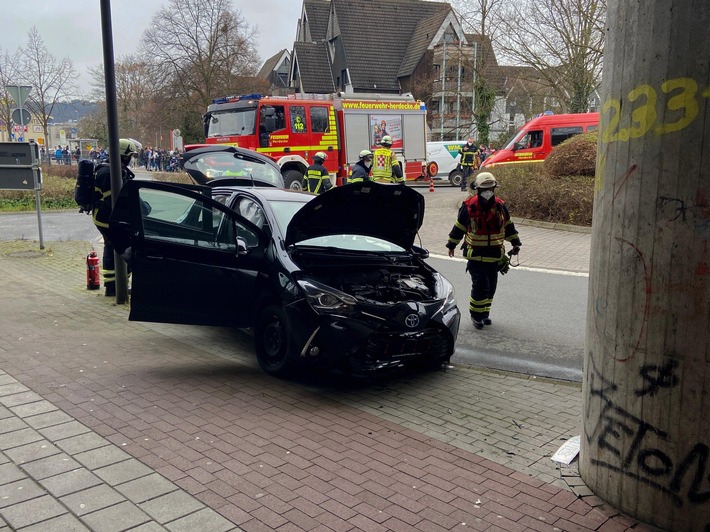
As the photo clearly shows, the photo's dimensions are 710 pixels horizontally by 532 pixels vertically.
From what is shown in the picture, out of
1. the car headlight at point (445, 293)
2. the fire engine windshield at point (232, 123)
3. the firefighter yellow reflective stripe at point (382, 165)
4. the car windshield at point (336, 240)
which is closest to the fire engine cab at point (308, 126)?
the fire engine windshield at point (232, 123)

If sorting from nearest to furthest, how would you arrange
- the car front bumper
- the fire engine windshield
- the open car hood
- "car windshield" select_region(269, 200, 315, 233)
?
the car front bumper → the open car hood → "car windshield" select_region(269, 200, 315, 233) → the fire engine windshield

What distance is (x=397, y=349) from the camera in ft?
17.9

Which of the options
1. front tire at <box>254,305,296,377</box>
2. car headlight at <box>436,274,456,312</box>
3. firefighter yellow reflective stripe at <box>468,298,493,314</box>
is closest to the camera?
front tire at <box>254,305,296,377</box>

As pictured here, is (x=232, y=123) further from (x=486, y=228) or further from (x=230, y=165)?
(x=486, y=228)

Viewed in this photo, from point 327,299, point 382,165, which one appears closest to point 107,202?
point 327,299

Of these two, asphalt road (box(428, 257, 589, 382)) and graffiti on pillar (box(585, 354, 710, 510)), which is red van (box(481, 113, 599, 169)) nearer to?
asphalt road (box(428, 257, 589, 382))

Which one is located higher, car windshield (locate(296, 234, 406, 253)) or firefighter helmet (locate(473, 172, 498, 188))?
firefighter helmet (locate(473, 172, 498, 188))

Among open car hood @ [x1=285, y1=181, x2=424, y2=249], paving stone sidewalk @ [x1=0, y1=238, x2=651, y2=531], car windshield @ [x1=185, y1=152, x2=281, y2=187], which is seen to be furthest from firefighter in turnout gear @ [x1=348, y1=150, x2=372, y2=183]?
paving stone sidewalk @ [x1=0, y1=238, x2=651, y2=531]

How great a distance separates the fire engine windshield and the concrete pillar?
17.8m

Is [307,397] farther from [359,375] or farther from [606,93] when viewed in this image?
[606,93]

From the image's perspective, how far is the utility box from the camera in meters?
12.3

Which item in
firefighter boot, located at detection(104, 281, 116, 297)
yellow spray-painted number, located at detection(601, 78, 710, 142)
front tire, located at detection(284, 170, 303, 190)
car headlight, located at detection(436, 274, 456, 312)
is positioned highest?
yellow spray-painted number, located at detection(601, 78, 710, 142)

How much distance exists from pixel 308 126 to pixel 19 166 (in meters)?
10.6

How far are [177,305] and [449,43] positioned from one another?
4105 centimetres
